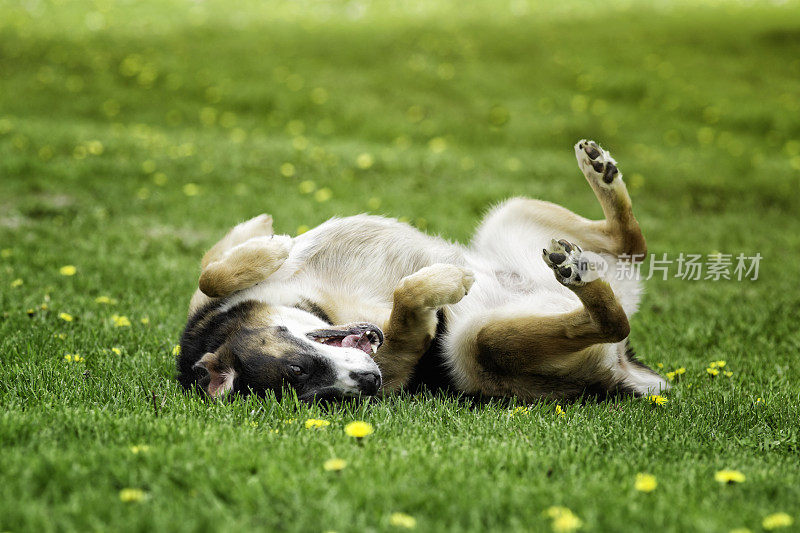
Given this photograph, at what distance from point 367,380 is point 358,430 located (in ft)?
1.26

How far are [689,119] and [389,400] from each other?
10633 mm

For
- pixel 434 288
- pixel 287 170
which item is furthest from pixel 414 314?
pixel 287 170

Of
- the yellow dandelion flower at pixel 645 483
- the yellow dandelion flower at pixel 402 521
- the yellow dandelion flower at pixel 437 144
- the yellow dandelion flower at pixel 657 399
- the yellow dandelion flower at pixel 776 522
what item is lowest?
the yellow dandelion flower at pixel 657 399

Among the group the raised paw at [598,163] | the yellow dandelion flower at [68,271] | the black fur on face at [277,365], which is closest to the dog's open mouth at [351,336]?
the black fur on face at [277,365]

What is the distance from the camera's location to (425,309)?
3041 mm

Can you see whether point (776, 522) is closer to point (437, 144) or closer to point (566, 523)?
point (566, 523)

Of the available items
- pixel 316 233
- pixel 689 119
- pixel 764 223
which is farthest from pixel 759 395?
pixel 689 119

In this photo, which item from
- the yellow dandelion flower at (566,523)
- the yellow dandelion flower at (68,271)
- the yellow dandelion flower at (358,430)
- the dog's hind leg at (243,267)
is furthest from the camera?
the yellow dandelion flower at (68,271)

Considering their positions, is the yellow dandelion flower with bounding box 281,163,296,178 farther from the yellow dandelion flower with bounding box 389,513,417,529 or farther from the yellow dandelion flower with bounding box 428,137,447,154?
the yellow dandelion flower with bounding box 389,513,417,529

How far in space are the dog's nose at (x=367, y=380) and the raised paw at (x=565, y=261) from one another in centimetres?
85

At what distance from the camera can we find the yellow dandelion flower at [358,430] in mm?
2430

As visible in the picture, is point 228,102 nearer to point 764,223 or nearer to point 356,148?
point 356,148

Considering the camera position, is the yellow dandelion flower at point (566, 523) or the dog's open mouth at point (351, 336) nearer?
the yellow dandelion flower at point (566, 523)

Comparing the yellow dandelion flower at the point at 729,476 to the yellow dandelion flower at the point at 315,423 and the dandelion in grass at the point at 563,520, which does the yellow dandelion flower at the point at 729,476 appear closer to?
the dandelion in grass at the point at 563,520
